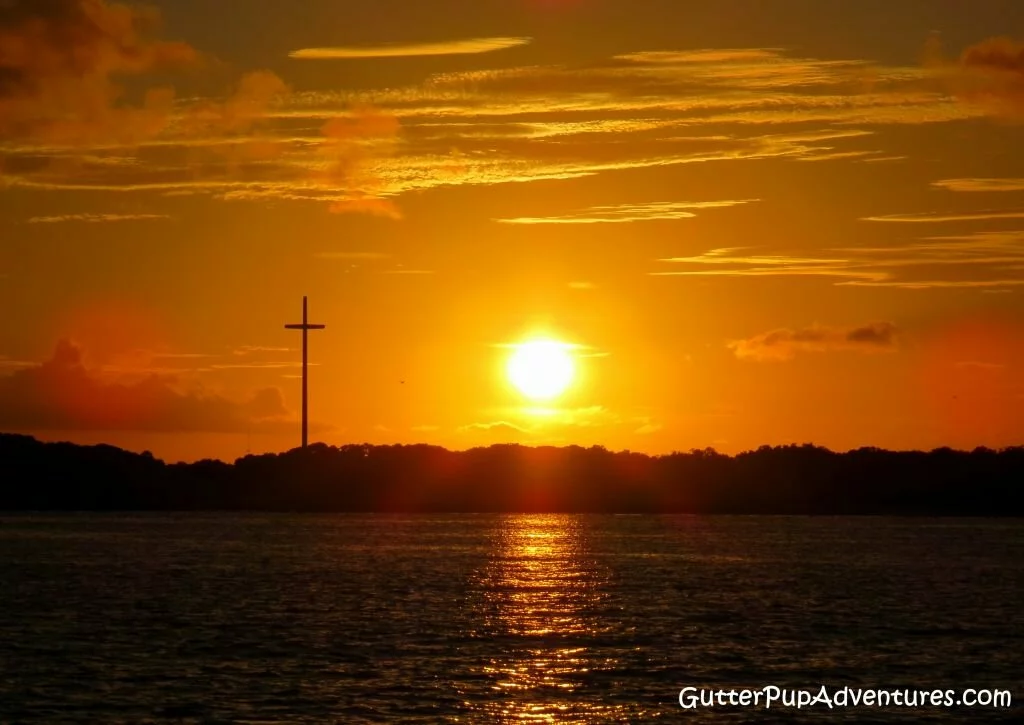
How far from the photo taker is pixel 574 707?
2224 inches

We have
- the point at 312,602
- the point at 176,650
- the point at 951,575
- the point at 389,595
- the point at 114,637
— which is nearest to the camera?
the point at 176,650

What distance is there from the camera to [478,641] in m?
78.6

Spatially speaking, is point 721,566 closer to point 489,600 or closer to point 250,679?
point 489,600

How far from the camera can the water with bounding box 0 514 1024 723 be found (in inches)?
2249

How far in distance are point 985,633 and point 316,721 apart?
4366 centimetres

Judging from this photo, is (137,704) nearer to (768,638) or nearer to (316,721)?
(316,721)

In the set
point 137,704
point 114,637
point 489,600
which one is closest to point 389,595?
point 489,600

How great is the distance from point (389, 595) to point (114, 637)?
32.6 meters

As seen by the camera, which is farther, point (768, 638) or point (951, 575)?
point (951, 575)

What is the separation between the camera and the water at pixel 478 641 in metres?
57.1

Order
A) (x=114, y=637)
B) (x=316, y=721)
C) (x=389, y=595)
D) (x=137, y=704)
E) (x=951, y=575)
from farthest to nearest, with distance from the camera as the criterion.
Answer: (x=951, y=575) < (x=389, y=595) < (x=114, y=637) < (x=137, y=704) < (x=316, y=721)

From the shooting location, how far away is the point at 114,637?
7862cm

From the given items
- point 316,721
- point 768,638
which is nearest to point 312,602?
point 768,638

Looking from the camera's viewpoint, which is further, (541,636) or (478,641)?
(541,636)
